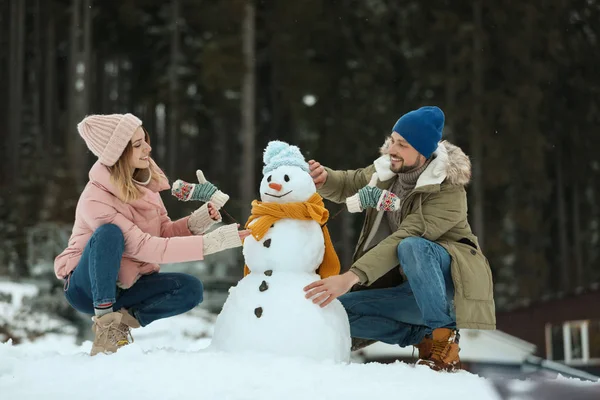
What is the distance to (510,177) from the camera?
9898 mm

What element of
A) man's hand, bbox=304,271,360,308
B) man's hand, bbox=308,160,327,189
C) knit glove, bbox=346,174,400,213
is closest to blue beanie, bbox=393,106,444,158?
knit glove, bbox=346,174,400,213

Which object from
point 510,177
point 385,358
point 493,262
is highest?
point 510,177

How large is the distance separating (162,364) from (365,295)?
3.91 feet

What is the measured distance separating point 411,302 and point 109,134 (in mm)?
1472

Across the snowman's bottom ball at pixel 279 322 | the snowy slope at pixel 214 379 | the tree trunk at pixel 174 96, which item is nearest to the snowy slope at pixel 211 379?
the snowy slope at pixel 214 379

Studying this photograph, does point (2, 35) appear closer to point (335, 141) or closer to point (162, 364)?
point (335, 141)

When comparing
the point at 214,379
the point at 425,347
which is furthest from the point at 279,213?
the point at 425,347

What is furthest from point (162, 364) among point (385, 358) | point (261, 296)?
point (385, 358)

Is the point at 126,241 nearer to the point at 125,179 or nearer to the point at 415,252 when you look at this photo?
the point at 125,179

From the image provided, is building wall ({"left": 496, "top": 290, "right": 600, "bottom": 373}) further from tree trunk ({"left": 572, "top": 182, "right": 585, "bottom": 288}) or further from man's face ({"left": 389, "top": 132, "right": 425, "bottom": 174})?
man's face ({"left": 389, "top": 132, "right": 425, "bottom": 174})

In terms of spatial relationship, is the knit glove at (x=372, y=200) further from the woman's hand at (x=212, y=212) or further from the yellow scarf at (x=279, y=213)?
the woman's hand at (x=212, y=212)

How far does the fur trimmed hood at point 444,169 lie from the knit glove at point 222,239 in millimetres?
792

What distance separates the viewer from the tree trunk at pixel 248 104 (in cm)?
900

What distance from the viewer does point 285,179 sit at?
2.92 m
